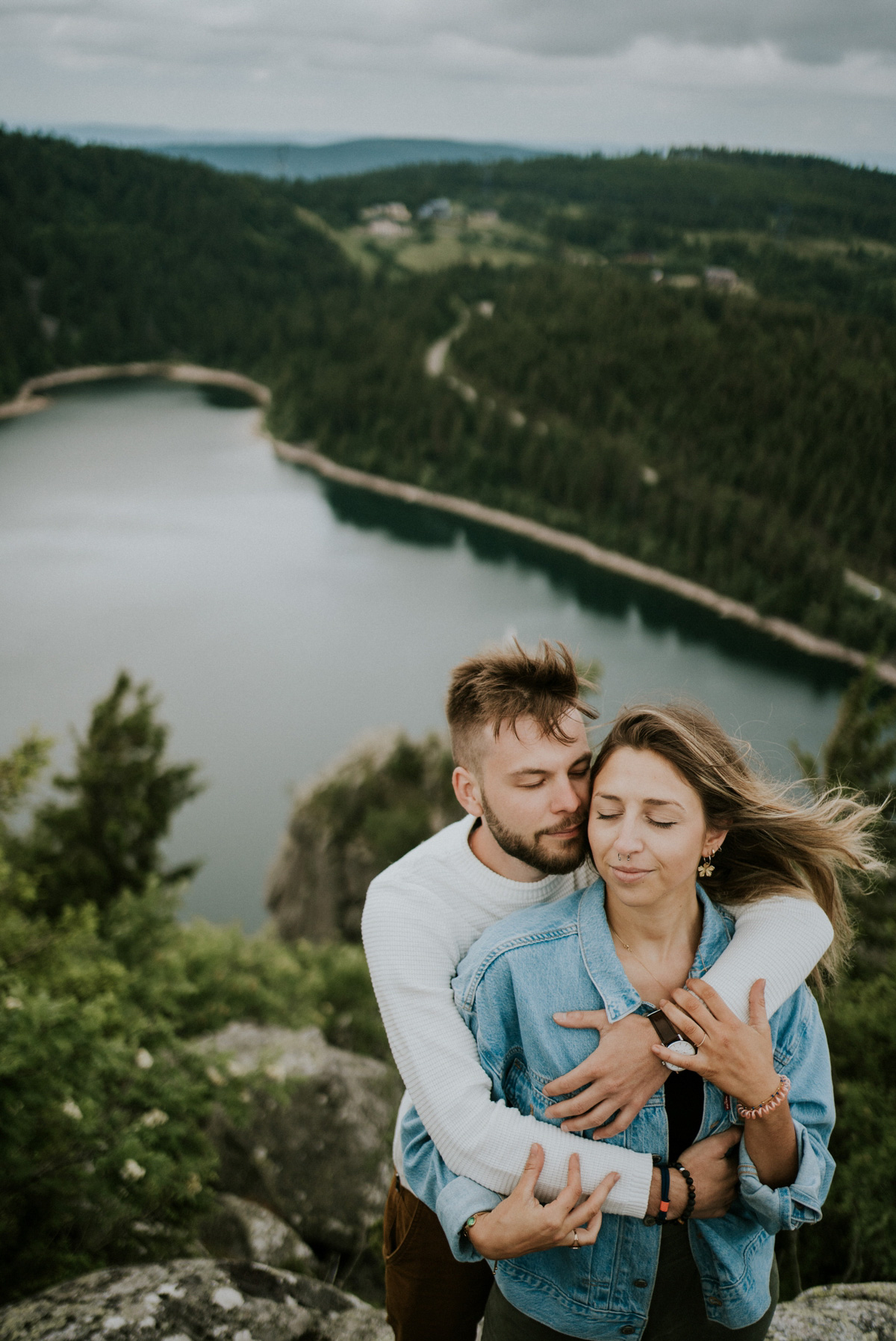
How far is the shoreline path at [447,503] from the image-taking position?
48250mm

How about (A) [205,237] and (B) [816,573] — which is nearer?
(B) [816,573]

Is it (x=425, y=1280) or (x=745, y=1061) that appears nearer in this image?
(x=745, y=1061)

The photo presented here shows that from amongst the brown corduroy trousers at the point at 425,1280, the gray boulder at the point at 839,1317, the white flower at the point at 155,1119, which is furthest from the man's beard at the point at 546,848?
the white flower at the point at 155,1119

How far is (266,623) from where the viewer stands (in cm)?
4809

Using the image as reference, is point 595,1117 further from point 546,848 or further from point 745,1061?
point 546,848

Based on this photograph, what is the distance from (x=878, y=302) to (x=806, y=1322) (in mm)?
67153

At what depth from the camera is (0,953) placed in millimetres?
6352

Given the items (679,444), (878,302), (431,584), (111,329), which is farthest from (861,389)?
(111,329)

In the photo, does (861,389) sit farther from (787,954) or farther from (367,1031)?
(787,954)

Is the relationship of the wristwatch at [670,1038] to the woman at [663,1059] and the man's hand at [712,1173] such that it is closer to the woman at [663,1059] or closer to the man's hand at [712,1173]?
the woman at [663,1059]

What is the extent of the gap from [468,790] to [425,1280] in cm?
144

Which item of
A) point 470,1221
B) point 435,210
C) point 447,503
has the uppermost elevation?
point 435,210

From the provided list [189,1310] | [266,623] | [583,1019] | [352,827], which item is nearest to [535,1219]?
[583,1019]

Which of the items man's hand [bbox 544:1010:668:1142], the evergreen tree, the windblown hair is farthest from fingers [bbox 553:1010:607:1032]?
the evergreen tree
